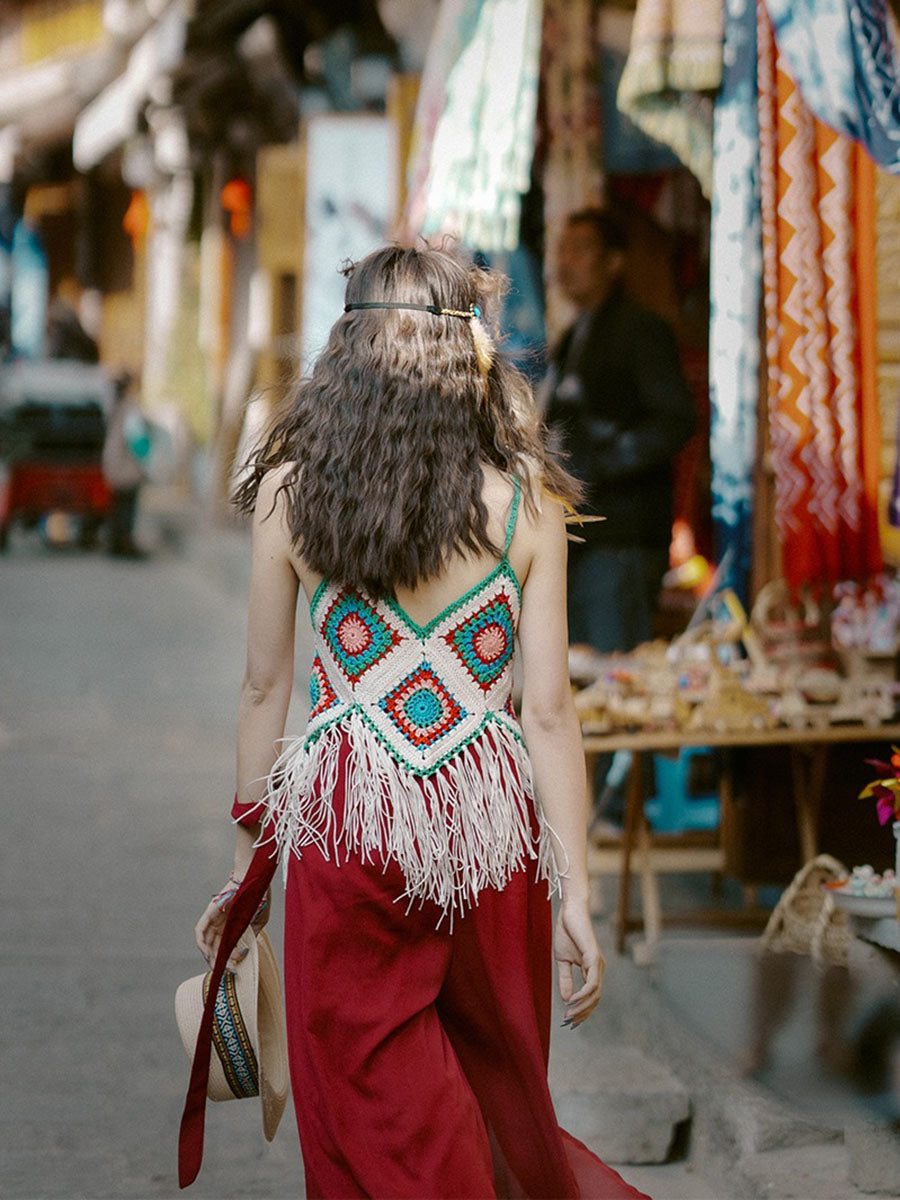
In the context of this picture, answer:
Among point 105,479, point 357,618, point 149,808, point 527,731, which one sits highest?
point 105,479

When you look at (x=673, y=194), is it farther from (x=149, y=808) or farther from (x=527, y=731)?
(x=527, y=731)

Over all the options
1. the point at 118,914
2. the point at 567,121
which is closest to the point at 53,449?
the point at 567,121

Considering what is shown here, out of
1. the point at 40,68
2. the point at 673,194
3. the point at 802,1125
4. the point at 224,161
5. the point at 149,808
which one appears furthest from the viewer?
the point at 40,68

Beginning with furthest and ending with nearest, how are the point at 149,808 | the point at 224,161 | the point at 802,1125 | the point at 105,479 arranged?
the point at 224,161
the point at 105,479
the point at 149,808
the point at 802,1125

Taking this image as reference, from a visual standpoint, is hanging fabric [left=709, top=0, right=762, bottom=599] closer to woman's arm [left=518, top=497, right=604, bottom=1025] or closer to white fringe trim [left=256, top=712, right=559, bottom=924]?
woman's arm [left=518, top=497, right=604, bottom=1025]

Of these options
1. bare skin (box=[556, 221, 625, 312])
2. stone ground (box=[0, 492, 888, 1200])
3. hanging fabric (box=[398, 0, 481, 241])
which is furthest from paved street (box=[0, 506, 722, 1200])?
hanging fabric (box=[398, 0, 481, 241])

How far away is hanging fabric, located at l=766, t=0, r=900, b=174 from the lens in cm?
381

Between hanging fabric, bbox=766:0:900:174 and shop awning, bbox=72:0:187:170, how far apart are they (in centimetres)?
1220

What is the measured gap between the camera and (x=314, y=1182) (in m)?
2.53

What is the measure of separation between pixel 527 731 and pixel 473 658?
144 mm

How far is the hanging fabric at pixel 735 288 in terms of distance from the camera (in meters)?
4.44

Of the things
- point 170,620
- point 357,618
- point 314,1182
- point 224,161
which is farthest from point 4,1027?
point 224,161

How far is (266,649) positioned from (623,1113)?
1693 millimetres

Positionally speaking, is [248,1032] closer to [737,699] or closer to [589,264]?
[737,699]
